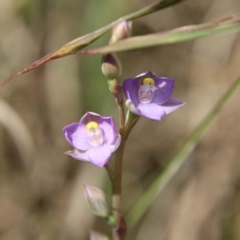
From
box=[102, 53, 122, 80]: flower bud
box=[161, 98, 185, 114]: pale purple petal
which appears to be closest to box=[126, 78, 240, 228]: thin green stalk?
box=[161, 98, 185, 114]: pale purple petal

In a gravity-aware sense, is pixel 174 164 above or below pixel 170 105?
below

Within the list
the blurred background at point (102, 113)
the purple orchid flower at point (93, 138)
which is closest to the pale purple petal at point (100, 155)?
the purple orchid flower at point (93, 138)

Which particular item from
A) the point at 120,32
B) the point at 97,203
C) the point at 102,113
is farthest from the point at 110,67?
the point at 102,113

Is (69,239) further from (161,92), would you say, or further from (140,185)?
(161,92)

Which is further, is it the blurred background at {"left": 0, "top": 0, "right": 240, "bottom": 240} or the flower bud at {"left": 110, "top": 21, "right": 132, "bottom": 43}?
the blurred background at {"left": 0, "top": 0, "right": 240, "bottom": 240}

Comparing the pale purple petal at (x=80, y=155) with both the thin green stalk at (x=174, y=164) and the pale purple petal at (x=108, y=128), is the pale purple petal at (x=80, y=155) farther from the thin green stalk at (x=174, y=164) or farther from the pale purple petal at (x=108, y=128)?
the thin green stalk at (x=174, y=164)

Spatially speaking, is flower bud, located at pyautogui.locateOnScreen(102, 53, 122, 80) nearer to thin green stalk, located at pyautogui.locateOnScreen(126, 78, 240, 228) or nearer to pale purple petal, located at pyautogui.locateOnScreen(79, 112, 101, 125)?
pale purple petal, located at pyautogui.locateOnScreen(79, 112, 101, 125)

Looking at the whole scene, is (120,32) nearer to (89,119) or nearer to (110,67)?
(110,67)
